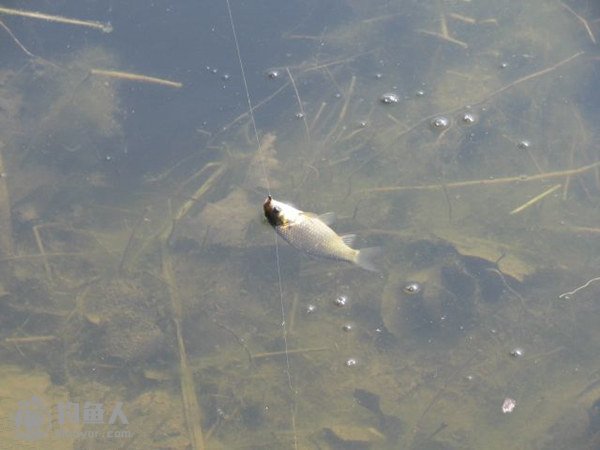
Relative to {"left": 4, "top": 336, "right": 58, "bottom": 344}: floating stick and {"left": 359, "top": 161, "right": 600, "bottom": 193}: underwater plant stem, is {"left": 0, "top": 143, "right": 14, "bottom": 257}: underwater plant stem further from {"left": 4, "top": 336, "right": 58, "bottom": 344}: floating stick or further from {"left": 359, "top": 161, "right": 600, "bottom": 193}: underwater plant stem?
{"left": 359, "top": 161, "right": 600, "bottom": 193}: underwater plant stem

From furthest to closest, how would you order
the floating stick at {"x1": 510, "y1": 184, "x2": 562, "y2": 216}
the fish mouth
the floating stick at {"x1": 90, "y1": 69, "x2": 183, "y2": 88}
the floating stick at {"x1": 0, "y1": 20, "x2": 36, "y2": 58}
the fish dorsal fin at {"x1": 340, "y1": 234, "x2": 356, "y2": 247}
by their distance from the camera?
the floating stick at {"x1": 0, "y1": 20, "x2": 36, "y2": 58}
the floating stick at {"x1": 90, "y1": 69, "x2": 183, "y2": 88}
the floating stick at {"x1": 510, "y1": 184, "x2": 562, "y2": 216}
the fish dorsal fin at {"x1": 340, "y1": 234, "x2": 356, "y2": 247}
the fish mouth

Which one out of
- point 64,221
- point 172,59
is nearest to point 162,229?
point 64,221

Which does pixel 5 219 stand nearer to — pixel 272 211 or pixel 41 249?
pixel 41 249

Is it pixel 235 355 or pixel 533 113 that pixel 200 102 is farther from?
pixel 533 113

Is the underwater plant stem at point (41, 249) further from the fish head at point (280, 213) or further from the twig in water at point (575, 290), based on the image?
the twig in water at point (575, 290)

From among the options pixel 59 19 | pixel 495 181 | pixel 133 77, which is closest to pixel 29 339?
pixel 133 77

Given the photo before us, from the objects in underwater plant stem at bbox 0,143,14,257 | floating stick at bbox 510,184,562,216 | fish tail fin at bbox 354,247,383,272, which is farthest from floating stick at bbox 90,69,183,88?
floating stick at bbox 510,184,562,216

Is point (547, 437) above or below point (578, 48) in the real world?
below
